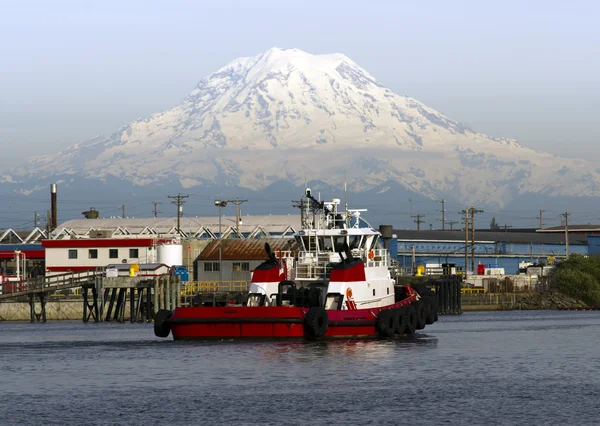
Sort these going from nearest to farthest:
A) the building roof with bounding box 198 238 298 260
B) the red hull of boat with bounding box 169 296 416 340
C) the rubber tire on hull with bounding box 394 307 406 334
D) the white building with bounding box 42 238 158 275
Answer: the red hull of boat with bounding box 169 296 416 340
the rubber tire on hull with bounding box 394 307 406 334
the white building with bounding box 42 238 158 275
the building roof with bounding box 198 238 298 260

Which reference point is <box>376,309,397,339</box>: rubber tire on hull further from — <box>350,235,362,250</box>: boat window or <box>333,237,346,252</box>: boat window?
<box>333,237,346,252</box>: boat window

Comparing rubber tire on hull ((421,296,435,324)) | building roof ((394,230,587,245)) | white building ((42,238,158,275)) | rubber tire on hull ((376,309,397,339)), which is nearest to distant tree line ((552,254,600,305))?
white building ((42,238,158,275))

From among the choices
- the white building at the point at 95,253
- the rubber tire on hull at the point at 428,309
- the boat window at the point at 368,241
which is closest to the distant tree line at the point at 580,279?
the white building at the point at 95,253

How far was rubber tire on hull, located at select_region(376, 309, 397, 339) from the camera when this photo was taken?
55812 mm

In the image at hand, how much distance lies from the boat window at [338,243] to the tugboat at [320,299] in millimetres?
53

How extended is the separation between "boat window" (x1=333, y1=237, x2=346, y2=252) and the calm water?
258 inches

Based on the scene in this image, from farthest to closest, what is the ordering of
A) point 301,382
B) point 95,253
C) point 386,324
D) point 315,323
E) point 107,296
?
point 95,253
point 107,296
point 386,324
point 315,323
point 301,382

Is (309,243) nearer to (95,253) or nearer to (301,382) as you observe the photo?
(301,382)

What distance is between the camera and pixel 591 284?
11556cm

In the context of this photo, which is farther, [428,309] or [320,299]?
[428,309]

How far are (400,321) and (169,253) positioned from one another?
44309 mm

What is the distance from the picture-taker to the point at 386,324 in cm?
5597

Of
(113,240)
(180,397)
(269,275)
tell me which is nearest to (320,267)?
(269,275)

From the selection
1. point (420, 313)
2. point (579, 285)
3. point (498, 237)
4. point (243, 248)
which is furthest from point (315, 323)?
point (498, 237)
